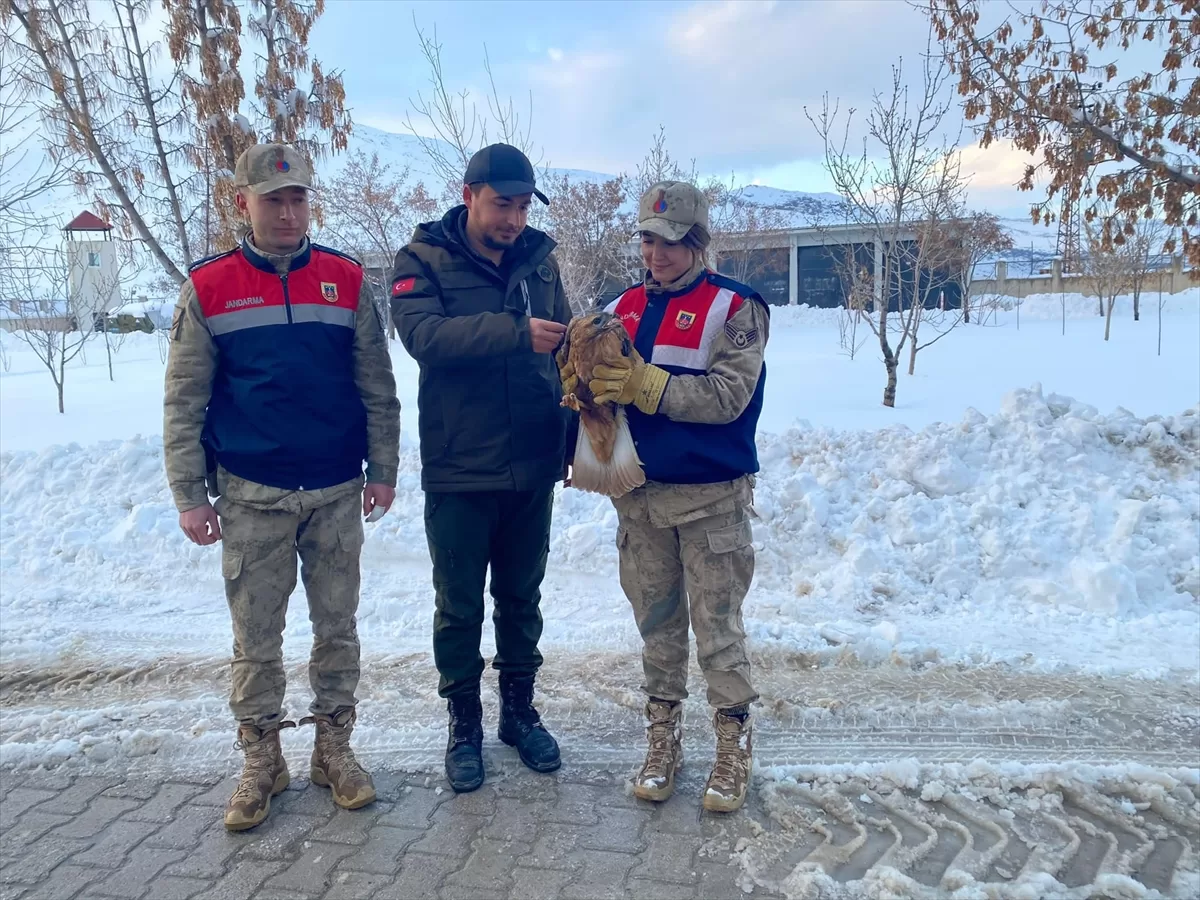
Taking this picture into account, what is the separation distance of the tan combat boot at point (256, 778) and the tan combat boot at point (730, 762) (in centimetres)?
158

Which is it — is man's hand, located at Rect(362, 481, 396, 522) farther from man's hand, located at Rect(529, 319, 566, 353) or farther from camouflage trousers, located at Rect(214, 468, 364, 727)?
man's hand, located at Rect(529, 319, 566, 353)

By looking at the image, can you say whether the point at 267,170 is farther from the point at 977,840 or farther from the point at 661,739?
the point at 977,840

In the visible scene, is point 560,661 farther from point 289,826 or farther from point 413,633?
point 289,826

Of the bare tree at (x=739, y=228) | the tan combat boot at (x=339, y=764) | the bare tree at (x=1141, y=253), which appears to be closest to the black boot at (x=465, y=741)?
the tan combat boot at (x=339, y=764)

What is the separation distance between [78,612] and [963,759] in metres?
5.09

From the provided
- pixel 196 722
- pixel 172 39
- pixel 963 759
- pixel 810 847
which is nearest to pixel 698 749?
pixel 810 847

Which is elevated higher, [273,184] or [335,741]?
[273,184]

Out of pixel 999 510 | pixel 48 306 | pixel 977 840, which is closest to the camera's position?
pixel 977 840

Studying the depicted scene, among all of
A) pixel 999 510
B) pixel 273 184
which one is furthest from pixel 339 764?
pixel 999 510

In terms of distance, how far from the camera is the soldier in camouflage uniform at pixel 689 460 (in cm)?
298

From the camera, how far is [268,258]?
120 inches

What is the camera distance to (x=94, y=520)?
6508 millimetres

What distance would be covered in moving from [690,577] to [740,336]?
903 millimetres

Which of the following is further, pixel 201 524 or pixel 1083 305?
pixel 1083 305
